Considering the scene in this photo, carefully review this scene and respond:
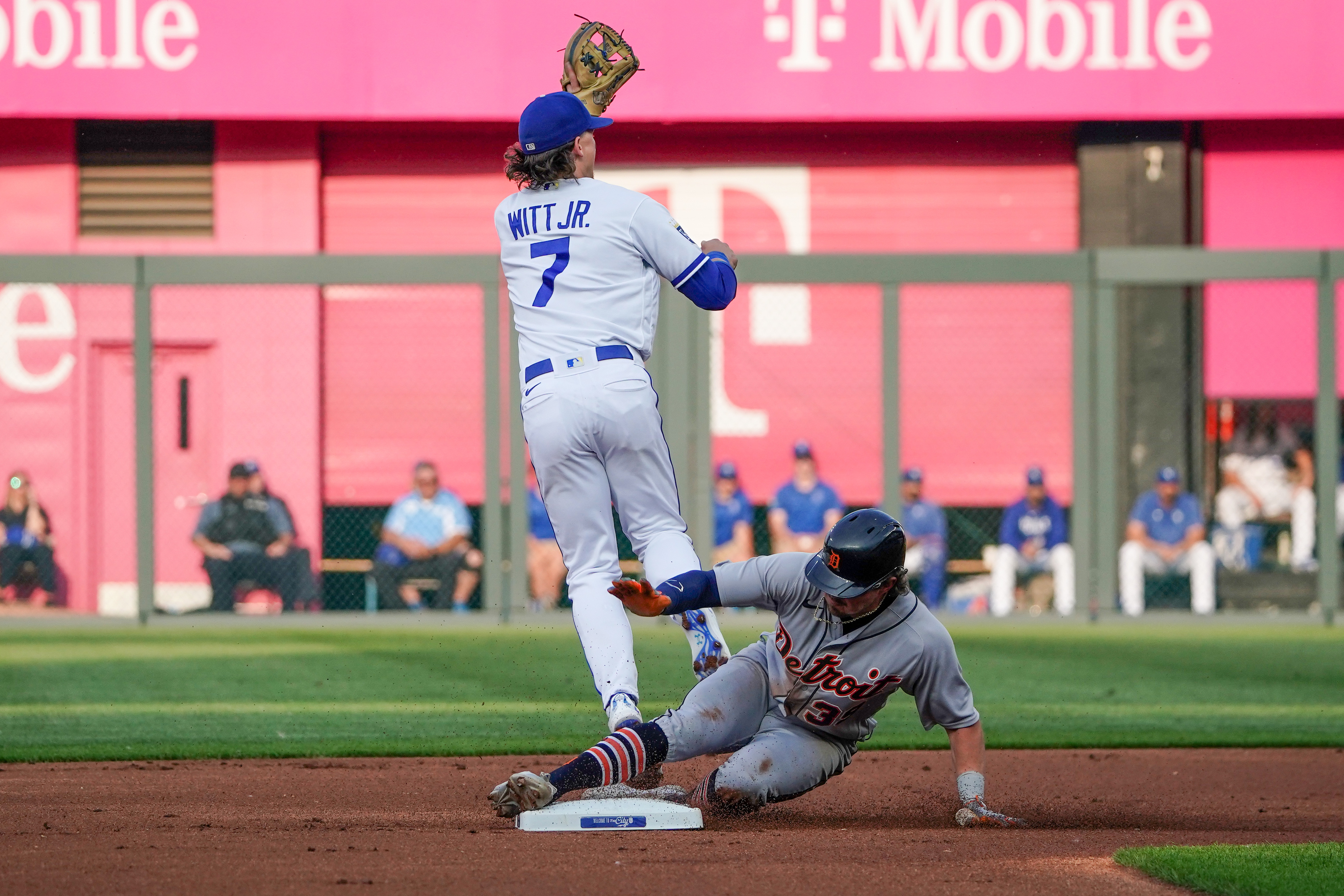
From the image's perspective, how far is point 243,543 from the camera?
13.2 m

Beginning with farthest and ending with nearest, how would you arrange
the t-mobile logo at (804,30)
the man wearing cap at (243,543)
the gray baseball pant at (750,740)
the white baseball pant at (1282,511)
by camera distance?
the t-mobile logo at (804,30), the white baseball pant at (1282,511), the man wearing cap at (243,543), the gray baseball pant at (750,740)

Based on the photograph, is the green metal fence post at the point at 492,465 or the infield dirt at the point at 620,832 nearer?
the infield dirt at the point at 620,832

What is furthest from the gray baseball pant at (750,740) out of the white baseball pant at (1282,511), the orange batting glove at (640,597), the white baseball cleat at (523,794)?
the white baseball pant at (1282,511)

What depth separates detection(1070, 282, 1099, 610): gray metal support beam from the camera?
44.4 feet

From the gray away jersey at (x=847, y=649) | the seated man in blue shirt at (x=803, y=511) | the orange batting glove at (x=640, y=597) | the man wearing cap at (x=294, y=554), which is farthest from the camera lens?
the seated man in blue shirt at (x=803, y=511)

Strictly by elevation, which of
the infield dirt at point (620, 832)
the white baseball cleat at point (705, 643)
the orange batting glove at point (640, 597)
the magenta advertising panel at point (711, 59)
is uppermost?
the magenta advertising panel at point (711, 59)

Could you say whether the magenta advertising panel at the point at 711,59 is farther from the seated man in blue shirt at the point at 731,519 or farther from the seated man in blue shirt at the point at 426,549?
the seated man in blue shirt at the point at 426,549

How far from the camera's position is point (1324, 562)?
1345 centimetres

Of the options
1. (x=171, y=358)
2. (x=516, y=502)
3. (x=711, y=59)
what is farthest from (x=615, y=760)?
(x=711, y=59)

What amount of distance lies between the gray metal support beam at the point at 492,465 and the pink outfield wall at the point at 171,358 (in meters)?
1.85

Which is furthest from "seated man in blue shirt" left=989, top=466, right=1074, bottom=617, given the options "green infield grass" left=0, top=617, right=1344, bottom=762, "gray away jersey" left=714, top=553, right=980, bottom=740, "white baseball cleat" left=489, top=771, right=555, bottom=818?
"white baseball cleat" left=489, top=771, right=555, bottom=818

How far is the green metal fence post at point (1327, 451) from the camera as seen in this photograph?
1345 centimetres

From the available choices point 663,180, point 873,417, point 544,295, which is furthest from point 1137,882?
point 663,180

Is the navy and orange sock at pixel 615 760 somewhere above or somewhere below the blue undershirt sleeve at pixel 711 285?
below
